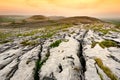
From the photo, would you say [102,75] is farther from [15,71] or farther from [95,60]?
[15,71]

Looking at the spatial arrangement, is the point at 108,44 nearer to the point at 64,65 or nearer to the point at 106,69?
the point at 106,69

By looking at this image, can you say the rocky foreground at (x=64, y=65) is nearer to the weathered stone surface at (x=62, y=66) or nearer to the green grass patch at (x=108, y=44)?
the weathered stone surface at (x=62, y=66)

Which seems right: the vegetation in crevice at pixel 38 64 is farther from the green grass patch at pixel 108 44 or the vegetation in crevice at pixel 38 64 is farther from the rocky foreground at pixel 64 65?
the green grass patch at pixel 108 44

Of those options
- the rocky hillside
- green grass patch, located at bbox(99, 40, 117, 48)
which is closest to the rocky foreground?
the rocky hillside

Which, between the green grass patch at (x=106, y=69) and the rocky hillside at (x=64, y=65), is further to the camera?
the rocky hillside at (x=64, y=65)

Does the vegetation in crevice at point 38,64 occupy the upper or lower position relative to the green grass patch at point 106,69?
lower

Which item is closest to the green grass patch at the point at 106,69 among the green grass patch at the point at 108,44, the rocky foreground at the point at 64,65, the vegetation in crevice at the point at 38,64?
the rocky foreground at the point at 64,65

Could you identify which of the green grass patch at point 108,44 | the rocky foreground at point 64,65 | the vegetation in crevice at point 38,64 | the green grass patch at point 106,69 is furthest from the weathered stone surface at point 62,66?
the green grass patch at point 108,44

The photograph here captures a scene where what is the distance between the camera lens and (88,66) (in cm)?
2767

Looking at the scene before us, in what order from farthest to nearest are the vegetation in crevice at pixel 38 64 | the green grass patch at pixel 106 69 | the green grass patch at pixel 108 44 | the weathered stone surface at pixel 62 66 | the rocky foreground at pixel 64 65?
the green grass patch at pixel 108 44 → the vegetation in crevice at pixel 38 64 → the rocky foreground at pixel 64 65 → the weathered stone surface at pixel 62 66 → the green grass patch at pixel 106 69

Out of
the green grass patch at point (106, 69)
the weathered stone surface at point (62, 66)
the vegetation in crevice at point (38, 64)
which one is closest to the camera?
the green grass patch at point (106, 69)

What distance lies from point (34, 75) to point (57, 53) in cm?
920

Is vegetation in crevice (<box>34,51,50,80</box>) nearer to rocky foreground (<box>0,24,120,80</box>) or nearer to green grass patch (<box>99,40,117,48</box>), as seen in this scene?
rocky foreground (<box>0,24,120,80</box>)

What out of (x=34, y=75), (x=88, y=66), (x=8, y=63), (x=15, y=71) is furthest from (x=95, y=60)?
(x=8, y=63)
